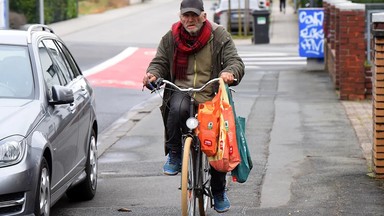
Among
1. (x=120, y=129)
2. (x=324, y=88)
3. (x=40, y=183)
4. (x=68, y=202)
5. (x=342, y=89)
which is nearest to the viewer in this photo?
(x=40, y=183)

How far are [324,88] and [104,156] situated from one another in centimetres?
895

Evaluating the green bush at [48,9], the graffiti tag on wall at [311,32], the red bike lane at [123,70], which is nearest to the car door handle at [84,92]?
the red bike lane at [123,70]

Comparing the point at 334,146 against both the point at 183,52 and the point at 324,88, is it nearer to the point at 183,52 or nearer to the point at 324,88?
the point at 183,52

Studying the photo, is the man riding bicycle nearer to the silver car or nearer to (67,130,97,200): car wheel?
the silver car

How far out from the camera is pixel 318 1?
107 ft

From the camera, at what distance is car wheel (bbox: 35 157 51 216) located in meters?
7.62

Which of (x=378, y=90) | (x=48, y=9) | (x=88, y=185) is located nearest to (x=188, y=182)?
(x=88, y=185)

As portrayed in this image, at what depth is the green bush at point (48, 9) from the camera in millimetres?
42875

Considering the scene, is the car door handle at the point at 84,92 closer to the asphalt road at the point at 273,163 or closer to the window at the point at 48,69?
the window at the point at 48,69

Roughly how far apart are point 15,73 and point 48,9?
39233mm

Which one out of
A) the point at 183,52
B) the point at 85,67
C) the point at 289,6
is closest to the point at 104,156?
the point at 183,52

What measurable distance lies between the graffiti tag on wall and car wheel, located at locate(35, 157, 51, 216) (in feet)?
58.0

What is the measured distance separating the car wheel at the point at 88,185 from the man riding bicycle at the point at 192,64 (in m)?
1.60

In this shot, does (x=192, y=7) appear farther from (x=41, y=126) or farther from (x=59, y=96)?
(x=41, y=126)
